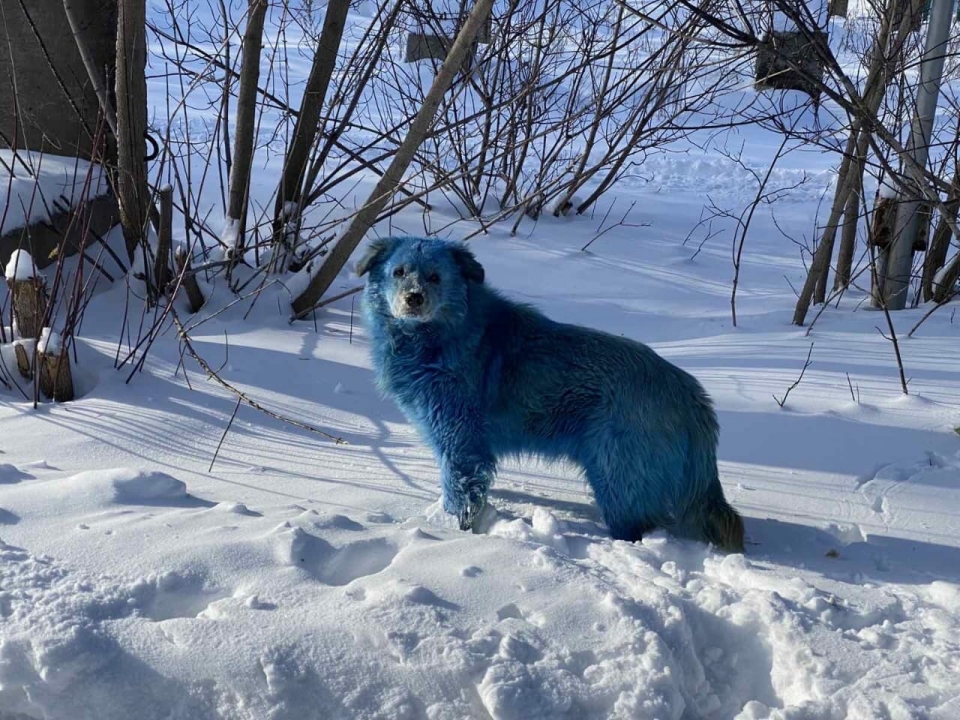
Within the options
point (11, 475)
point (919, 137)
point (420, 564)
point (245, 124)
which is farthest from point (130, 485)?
point (919, 137)

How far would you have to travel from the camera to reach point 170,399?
200 inches

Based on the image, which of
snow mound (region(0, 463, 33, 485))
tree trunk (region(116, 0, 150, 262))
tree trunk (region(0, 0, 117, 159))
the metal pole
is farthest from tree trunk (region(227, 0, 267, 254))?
the metal pole

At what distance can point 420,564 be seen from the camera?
3.17 metres

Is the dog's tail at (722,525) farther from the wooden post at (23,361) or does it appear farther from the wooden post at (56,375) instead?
the wooden post at (23,361)

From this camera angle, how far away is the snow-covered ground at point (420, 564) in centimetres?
263

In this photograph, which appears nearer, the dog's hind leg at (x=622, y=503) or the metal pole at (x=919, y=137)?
the dog's hind leg at (x=622, y=503)

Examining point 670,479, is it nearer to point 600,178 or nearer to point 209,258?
point 209,258

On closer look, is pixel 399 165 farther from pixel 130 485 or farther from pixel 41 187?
pixel 130 485

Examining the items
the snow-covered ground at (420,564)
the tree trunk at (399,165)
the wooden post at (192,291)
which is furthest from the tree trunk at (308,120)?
the snow-covered ground at (420,564)

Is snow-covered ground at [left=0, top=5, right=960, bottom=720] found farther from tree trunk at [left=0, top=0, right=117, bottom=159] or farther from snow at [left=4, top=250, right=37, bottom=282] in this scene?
tree trunk at [left=0, top=0, right=117, bottom=159]

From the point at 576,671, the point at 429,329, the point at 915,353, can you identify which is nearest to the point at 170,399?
the point at 429,329

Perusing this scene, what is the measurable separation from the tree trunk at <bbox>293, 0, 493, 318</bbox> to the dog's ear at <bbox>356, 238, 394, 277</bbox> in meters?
1.76

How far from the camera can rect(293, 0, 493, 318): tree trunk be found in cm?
536

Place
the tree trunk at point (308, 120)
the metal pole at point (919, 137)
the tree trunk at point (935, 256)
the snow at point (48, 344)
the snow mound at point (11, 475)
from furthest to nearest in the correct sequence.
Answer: the tree trunk at point (935, 256)
the tree trunk at point (308, 120)
the metal pole at point (919, 137)
the snow at point (48, 344)
the snow mound at point (11, 475)
